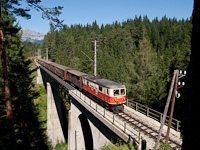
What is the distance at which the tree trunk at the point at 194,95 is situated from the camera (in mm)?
1952

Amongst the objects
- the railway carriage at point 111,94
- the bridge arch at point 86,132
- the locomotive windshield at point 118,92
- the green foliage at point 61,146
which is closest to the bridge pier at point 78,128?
the bridge arch at point 86,132

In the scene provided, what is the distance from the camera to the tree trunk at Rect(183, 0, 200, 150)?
1952 mm

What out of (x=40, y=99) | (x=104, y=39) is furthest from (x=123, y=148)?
(x=104, y=39)

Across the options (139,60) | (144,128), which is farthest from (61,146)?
(144,128)

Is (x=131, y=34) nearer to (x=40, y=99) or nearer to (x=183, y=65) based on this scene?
(x=40, y=99)

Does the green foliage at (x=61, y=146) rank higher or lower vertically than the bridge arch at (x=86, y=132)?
lower

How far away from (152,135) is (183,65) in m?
14.8

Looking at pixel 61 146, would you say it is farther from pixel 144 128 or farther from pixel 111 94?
pixel 144 128

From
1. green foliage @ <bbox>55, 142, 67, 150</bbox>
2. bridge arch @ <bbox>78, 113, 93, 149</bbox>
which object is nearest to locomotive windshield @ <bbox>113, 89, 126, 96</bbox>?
bridge arch @ <bbox>78, 113, 93, 149</bbox>

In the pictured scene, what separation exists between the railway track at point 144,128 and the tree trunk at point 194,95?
7.97m

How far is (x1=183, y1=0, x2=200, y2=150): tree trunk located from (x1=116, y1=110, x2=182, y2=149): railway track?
7966 millimetres

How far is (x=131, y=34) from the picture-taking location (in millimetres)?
79688

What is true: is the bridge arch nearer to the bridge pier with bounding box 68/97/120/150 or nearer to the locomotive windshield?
the bridge pier with bounding box 68/97/120/150

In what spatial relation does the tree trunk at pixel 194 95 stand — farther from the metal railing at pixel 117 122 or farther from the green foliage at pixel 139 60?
the metal railing at pixel 117 122
